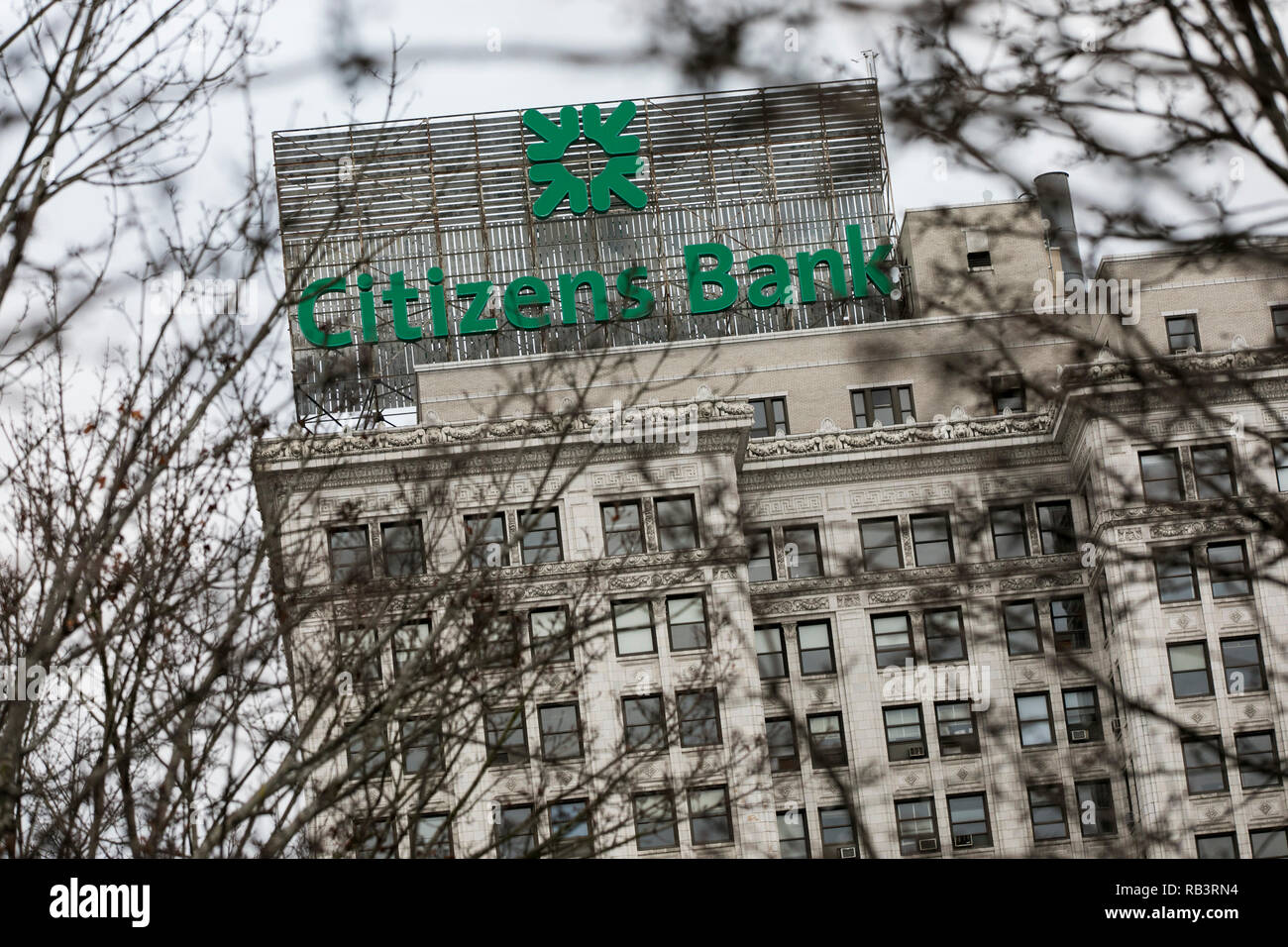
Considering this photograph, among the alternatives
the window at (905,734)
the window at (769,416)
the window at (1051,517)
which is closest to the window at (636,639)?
the window at (905,734)

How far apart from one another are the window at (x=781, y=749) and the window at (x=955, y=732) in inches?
175

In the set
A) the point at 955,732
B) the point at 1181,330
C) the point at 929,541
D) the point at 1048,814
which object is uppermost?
the point at 1181,330

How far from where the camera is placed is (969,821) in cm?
5422

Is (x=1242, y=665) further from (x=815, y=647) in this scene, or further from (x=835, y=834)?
(x=835, y=834)

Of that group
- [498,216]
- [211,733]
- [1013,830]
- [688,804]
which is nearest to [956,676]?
[1013,830]

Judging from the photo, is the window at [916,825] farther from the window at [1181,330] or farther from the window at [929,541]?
the window at [1181,330]

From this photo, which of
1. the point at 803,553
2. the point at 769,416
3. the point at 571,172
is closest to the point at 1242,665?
the point at 803,553

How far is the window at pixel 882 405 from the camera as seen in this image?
61281 mm

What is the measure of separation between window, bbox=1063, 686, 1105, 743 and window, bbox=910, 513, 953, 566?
585cm

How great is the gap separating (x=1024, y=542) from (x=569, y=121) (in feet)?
71.4

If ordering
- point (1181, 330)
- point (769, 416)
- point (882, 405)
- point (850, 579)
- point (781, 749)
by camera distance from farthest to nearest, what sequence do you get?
1. point (882, 405)
2. point (769, 416)
3. point (1181, 330)
4. point (781, 749)
5. point (850, 579)

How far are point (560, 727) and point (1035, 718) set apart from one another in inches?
576

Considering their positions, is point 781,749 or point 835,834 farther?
point 781,749
